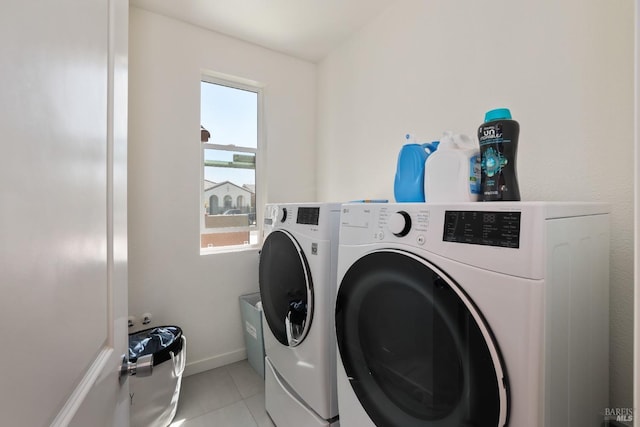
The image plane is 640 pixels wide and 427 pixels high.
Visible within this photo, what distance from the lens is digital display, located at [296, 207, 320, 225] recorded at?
1.17m

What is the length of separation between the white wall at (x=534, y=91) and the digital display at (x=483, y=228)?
76 cm

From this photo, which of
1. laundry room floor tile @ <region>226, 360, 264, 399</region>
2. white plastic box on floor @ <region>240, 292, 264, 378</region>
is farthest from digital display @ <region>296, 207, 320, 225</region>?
laundry room floor tile @ <region>226, 360, 264, 399</region>

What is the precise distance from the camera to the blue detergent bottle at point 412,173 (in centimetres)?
106

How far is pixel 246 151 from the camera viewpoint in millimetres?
2387

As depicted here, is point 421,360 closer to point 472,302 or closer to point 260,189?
point 472,302

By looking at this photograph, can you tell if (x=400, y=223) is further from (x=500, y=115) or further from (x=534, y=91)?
(x=534, y=91)

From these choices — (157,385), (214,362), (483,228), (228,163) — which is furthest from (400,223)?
(214,362)

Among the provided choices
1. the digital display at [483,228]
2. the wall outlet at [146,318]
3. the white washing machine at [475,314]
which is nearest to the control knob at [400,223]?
the white washing machine at [475,314]

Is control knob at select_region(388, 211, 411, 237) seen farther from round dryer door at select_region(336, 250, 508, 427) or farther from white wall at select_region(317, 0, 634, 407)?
white wall at select_region(317, 0, 634, 407)

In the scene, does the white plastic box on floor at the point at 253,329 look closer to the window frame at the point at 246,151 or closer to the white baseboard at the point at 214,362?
the white baseboard at the point at 214,362

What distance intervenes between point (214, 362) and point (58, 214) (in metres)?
2.14

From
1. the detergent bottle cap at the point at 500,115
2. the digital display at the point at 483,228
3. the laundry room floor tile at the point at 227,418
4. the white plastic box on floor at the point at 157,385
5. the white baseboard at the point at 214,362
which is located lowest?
the laundry room floor tile at the point at 227,418

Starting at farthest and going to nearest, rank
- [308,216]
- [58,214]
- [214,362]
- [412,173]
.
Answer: [214,362] < [308,216] < [412,173] < [58,214]

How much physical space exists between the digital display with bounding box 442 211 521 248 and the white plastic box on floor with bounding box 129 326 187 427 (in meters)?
1.62
